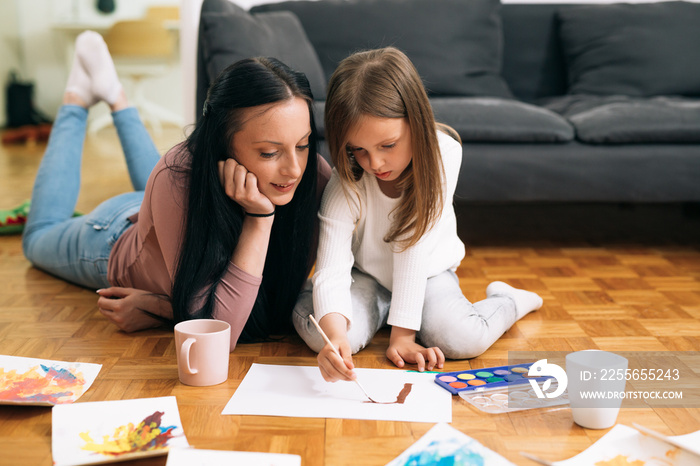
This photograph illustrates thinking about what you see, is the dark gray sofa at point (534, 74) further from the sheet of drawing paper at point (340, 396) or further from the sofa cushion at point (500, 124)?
the sheet of drawing paper at point (340, 396)

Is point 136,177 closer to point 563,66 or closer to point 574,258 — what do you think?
point 574,258

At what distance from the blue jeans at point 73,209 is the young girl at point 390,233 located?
56 centimetres

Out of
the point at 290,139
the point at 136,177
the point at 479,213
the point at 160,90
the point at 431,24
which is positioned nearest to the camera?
the point at 290,139

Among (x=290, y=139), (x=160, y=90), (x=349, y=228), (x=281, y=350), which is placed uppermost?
(x=290, y=139)

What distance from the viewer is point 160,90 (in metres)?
5.68

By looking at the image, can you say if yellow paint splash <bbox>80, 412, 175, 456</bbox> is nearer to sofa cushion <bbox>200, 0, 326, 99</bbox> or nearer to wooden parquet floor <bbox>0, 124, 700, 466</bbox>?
wooden parquet floor <bbox>0, 124, 700, 466</bbox>

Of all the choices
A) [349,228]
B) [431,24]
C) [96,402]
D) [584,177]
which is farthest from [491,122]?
[96,402]

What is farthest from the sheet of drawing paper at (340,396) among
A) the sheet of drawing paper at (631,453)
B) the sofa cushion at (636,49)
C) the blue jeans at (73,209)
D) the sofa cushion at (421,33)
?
the sofa cushion at (636,49)

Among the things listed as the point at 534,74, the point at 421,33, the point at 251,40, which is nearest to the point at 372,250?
the point at 251,40

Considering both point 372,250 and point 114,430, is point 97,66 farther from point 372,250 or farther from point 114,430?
point 114,430

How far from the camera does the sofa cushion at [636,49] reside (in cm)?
248

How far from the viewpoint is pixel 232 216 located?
123cm

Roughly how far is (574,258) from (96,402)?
148cm

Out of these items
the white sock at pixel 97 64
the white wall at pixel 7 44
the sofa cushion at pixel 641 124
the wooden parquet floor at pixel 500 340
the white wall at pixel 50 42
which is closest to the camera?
the wooden parquet floor at pixel 500 340
